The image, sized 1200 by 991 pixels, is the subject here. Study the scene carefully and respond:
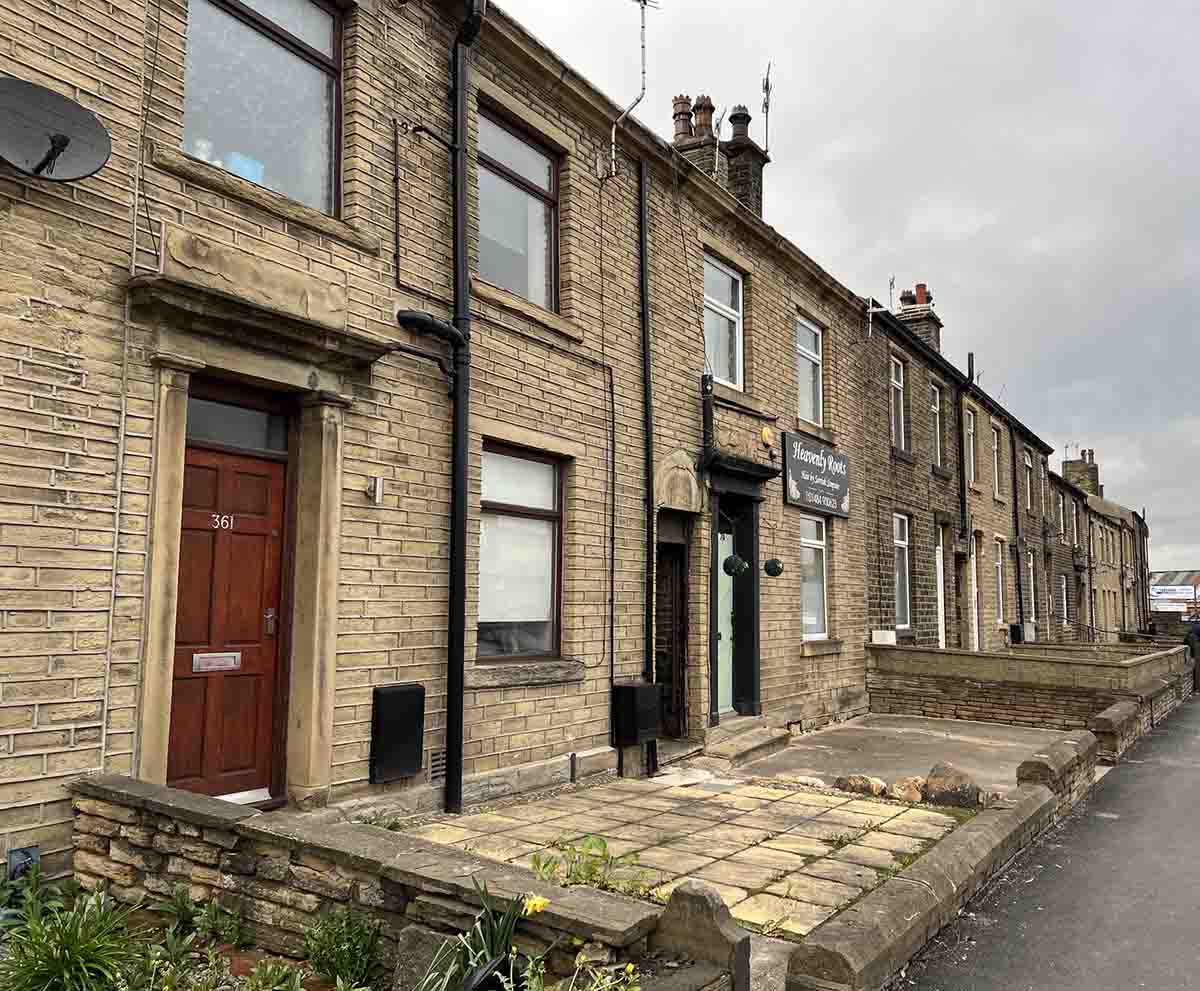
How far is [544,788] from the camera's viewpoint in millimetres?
Result: 7820

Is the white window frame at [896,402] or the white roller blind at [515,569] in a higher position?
the white window frame at [896,402]

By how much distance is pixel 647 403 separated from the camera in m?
9.52

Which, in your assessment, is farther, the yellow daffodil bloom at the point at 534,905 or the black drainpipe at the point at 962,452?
the black drainpipe at the point at 962,452

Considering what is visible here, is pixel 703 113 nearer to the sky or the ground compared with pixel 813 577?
nearer to the sky

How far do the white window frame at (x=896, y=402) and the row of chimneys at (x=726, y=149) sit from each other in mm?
5113

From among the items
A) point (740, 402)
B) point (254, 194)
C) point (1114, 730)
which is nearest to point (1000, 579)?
point (1114, 730)

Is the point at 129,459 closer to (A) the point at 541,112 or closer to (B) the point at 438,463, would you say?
(B) the point at 438,463

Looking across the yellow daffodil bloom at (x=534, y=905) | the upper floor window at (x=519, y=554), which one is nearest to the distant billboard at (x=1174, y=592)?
the upper floor window at (x=519, y=554)

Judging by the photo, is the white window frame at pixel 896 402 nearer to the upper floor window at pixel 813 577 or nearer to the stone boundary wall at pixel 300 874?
the upper floor window at pixel 813 577

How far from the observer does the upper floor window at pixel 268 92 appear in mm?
5855

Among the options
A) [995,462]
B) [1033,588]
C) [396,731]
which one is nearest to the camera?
[396,731]

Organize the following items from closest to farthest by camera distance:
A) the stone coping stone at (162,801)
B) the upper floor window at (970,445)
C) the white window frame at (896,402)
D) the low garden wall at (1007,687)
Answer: the stone coping stone at (162,801), the low garden wall at (1007,687), the white window frame at (896,402), the upper floor window at (970,445)

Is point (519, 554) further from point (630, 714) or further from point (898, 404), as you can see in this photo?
point (898, 404)

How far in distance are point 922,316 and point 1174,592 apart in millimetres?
59327
